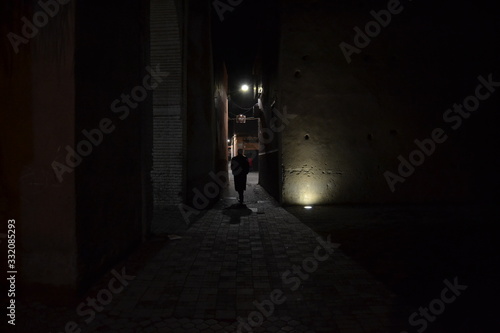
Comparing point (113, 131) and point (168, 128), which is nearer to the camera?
point (113, 131)

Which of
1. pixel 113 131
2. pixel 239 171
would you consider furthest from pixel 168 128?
pixel 113 131

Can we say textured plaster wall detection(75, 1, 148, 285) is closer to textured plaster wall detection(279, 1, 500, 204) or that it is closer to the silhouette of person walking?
the silhouette of person walking

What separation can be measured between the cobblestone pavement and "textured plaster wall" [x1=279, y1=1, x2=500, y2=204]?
455 centimetres

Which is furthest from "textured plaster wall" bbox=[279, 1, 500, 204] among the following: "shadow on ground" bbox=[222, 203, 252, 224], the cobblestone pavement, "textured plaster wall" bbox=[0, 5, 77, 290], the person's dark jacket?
"textured plaster wall" bbox=[0, 5, 77, 290]

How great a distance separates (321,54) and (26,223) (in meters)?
8.84

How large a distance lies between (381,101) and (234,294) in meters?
8.31

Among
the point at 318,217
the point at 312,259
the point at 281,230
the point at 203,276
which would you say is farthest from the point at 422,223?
the point at 203,276

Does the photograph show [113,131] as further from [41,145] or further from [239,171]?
[239,171]

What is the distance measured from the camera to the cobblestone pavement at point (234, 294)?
9.92 ft

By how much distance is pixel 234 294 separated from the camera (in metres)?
3.67

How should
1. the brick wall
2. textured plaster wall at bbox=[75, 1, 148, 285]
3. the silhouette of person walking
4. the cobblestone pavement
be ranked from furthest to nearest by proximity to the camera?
1. the silhouette of person walking
2. the brick wall
3. textured plaster wall at bbox=[75, 1, 148, 285]
4. the cobblestone pavement

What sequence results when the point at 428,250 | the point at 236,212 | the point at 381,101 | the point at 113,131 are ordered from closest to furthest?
1. the point at 113,131
2. the point at 428,250
3. the point at 236,212
4. the point at 381,101

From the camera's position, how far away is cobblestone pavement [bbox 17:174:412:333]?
302 centimetres

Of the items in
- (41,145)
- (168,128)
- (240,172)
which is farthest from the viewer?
(240,172)
